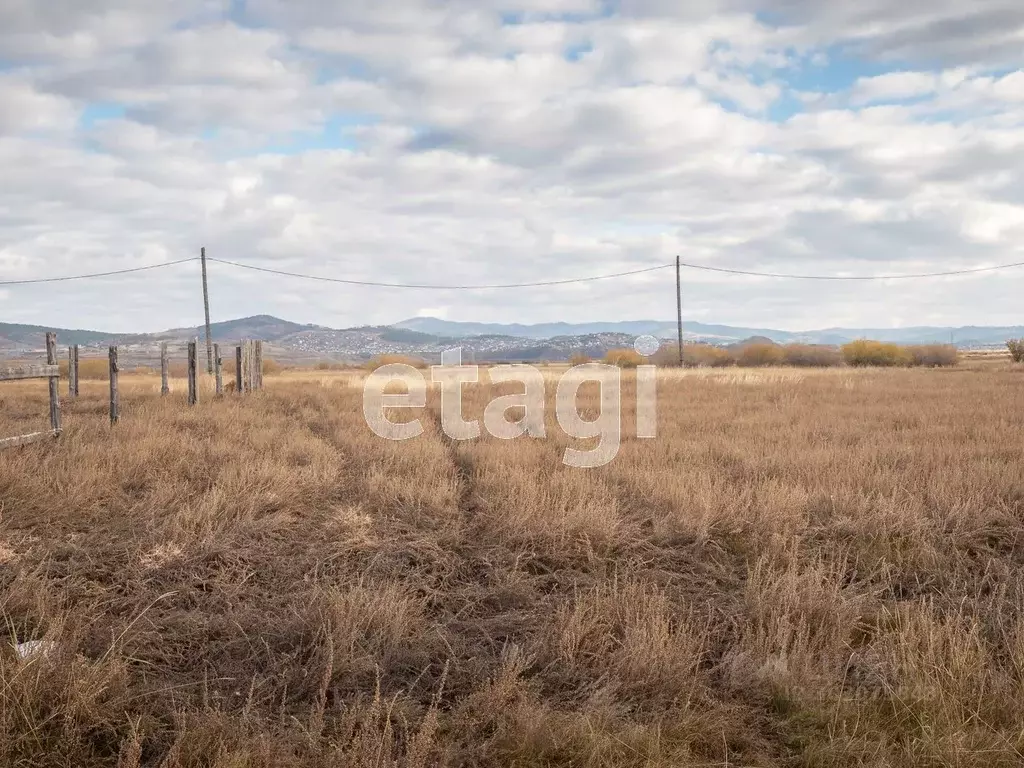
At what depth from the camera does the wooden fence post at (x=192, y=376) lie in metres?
17.6

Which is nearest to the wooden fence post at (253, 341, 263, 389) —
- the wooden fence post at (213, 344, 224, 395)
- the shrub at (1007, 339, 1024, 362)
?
the wooden fence post at (213, 344, 224, 395)

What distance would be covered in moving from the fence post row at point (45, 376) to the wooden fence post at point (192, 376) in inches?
234

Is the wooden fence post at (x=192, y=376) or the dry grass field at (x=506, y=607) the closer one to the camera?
the dry grass field at (x=506, y=607)

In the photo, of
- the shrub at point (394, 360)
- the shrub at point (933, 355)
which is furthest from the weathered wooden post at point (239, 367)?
the shrub at point (933, 355)

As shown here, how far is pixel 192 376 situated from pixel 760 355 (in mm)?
46451

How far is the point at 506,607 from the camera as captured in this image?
18.1ft

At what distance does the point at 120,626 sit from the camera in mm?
4852

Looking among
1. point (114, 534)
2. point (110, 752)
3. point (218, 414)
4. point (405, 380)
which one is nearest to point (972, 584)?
point (110, 752)

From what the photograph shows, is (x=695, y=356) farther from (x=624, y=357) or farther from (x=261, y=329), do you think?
(x=261, y=329)

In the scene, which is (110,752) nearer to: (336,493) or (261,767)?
(261,767)

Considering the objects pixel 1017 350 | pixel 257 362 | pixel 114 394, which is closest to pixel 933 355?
pixel 1017 350

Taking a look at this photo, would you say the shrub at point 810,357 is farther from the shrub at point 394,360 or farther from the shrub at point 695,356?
the shrub at point 394,360

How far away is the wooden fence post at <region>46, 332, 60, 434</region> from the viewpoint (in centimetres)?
1045

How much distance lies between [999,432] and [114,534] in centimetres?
1315
